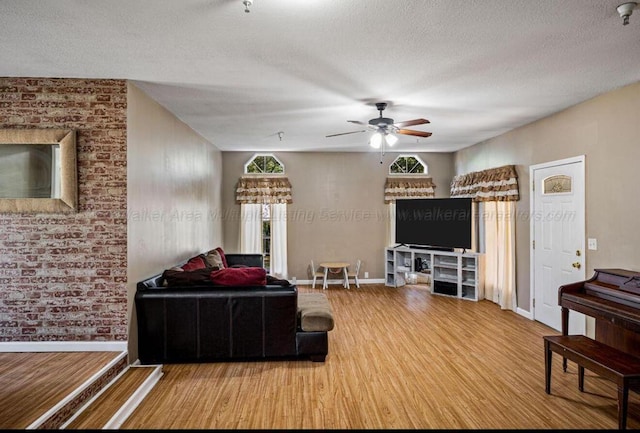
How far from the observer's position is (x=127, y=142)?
11.3 feet

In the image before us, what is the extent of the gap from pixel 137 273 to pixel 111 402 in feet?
4.01

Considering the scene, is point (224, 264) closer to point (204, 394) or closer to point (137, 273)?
point (137, 273)

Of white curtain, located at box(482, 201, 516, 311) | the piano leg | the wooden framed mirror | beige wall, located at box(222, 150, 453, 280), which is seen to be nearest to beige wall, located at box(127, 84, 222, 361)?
the wooden framed mirror

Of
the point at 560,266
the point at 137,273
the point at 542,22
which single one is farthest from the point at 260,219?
the point at 542,22

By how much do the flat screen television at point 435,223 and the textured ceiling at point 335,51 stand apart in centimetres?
246

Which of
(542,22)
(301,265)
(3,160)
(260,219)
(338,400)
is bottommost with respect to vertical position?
(338,400)

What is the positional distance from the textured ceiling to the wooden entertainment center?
289 cm

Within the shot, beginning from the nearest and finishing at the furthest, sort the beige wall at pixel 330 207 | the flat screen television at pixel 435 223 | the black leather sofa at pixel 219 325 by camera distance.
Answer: the black leather sofa at pixel 219 325
the flat screen television at pixel 435 223
the beige wall at pixel 330 207

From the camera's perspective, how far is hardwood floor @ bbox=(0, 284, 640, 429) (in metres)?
2.65

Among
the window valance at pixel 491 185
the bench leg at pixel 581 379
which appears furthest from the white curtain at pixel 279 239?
the bench leg at pixel 581 379

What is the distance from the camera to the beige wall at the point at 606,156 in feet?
11.8

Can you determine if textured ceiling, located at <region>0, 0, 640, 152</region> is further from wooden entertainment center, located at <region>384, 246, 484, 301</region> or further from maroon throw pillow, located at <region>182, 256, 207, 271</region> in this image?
wooden entertainment center, located at <region>384, 246, 484, 301</region>

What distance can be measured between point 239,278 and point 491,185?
14.4 feet

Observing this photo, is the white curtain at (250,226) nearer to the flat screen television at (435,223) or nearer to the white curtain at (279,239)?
the white curtain at (279,239)
